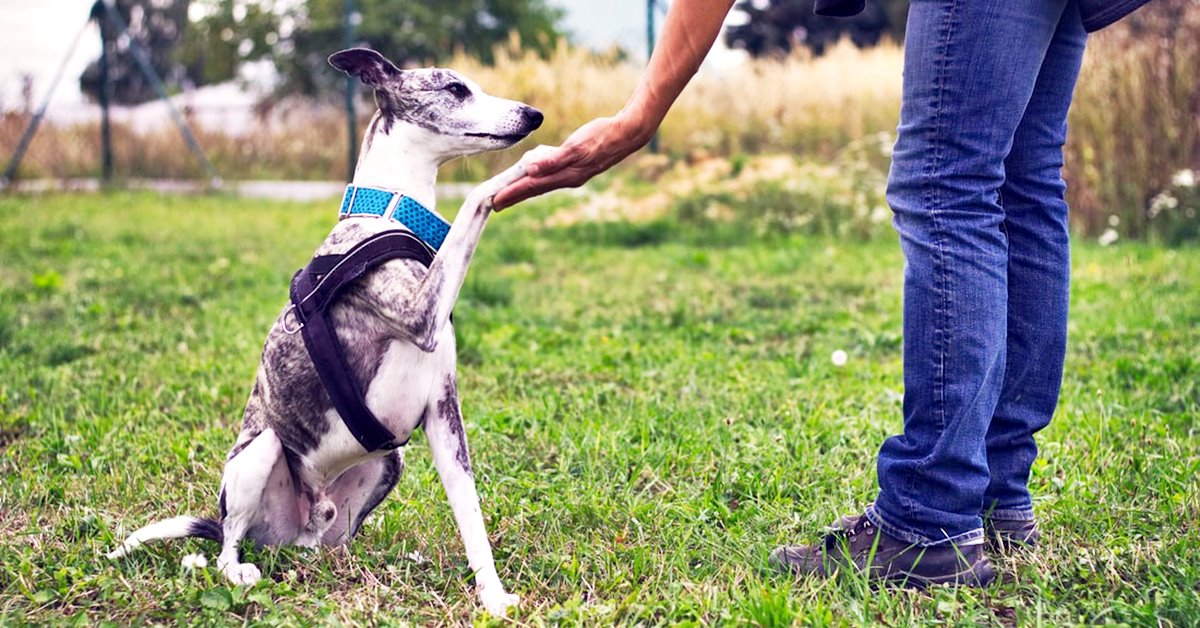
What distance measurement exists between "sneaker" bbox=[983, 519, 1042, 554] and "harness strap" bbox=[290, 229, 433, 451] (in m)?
1.28

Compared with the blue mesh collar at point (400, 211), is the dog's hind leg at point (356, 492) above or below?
below

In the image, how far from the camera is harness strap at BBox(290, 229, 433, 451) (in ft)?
6.83

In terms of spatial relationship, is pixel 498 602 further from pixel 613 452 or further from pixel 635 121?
pixel 635 121

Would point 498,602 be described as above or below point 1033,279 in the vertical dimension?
below

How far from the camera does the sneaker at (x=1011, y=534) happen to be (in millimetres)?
2250

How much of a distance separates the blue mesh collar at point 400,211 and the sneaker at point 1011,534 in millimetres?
1308

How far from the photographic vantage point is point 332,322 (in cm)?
214

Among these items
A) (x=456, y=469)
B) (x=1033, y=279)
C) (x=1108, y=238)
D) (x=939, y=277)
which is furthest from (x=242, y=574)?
(x=1108, y=238)

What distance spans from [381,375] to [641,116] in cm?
74

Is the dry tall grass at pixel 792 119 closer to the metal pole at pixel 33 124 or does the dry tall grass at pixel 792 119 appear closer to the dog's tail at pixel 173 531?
the metal pole at pixel 33 124

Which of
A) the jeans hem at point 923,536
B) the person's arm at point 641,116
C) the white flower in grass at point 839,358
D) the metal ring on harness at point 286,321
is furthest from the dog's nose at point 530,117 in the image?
→ the white flower in grass at point 839,358

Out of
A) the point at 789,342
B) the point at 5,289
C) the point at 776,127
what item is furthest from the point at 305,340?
the point at 776,127

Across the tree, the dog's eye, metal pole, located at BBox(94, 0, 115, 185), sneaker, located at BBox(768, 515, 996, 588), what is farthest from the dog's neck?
the tree

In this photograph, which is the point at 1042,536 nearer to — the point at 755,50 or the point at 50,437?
the point at 50,437
